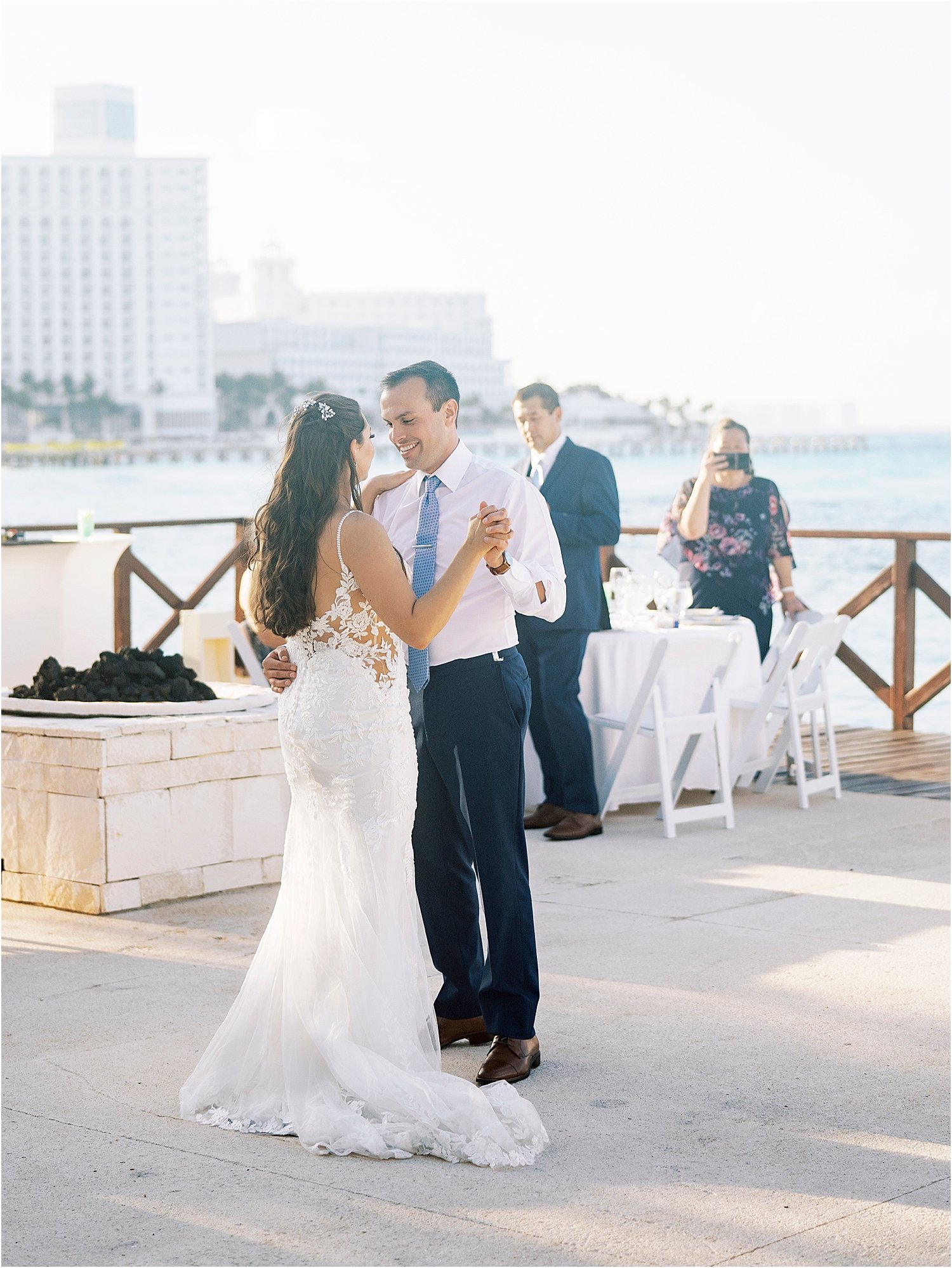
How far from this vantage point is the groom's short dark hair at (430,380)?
3.75 metres

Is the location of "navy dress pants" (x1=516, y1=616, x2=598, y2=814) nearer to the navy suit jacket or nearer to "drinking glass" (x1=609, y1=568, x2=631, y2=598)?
the navy suit jacket

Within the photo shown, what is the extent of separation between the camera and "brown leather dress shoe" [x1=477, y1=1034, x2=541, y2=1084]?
367 centimetres

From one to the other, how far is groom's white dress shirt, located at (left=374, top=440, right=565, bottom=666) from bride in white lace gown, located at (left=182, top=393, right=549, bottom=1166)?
22 centimetres

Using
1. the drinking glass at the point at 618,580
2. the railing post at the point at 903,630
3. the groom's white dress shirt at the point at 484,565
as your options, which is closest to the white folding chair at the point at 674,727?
the drinking glass at the point at 618,580

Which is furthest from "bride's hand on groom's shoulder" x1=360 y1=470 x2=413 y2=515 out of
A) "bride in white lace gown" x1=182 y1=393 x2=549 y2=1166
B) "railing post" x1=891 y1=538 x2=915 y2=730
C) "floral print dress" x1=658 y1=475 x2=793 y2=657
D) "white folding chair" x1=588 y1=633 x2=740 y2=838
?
"railing post" x1=891 y1=538 x2=915 y2=730

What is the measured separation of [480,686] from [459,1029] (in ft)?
2.90

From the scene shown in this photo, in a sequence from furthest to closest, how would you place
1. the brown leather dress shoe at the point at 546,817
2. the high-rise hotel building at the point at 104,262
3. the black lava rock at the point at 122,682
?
the high-rise hotel building at the point at 104,262 < the brown leather dress shoe at the point at 546,817 < the black lava rock at the point at 122,682

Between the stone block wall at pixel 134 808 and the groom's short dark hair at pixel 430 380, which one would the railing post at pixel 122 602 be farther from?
the groom's short dark hair at pixel 430 380

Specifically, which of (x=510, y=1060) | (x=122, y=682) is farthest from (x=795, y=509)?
(x=510, y=1060)

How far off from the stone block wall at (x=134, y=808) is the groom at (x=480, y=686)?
5.94 feet

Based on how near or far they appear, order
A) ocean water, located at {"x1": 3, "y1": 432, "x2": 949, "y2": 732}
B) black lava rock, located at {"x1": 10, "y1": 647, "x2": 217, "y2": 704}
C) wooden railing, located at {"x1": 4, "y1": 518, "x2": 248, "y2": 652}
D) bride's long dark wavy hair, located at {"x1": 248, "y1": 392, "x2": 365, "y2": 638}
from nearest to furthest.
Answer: bride's long dark wavy hair, located at {"x1": 248, "y1": 392, "x2": 365, "y2": 638} < black lava rock, located at {"x1": 10, "y1": 647, "x2": 217, "y2": 704} < wooden railing, located at {"x1": 4, "y1": 518, "x2": 248, "y2": 652} < ocean water, located at {"x1": 3, "y1": 432, "x2": 949, "y2": 732}

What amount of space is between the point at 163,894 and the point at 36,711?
78 cm

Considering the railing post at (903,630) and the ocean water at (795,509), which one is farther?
the ocean water at (795,509)

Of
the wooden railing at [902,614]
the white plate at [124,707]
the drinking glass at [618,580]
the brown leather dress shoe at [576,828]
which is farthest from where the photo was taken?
the wooden railing at [902,614]
